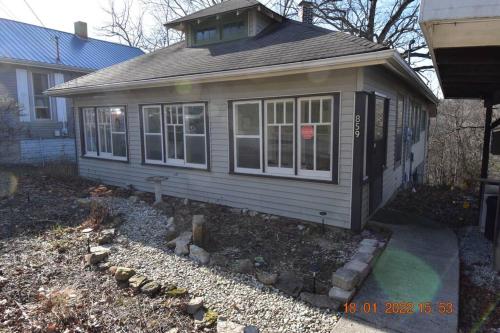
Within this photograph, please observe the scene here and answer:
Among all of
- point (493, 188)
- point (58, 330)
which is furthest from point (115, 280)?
point (493, 188)

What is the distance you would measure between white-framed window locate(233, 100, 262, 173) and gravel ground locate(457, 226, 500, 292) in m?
3.63

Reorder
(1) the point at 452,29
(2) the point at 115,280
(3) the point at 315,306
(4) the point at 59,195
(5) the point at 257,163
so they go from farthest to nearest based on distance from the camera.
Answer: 1. (4) the point at 59,195
2. (5) the point at 257,163
3. (2) the point at 115,280
4. (3) the point at 315,306
5. (1) the point at 452,29

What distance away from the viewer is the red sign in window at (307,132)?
19.1 feet

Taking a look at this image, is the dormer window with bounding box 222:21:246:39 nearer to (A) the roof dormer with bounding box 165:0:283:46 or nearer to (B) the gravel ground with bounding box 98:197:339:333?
(A) the roof dormer with bounding box 165:0:283:46

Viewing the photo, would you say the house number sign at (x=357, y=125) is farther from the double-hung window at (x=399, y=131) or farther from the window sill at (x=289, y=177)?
the double-hung window at (x=399, y=131)

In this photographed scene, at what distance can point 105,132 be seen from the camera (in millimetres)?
9406

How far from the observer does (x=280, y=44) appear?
689cm

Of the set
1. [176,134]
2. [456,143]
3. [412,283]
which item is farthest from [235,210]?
[456,143]

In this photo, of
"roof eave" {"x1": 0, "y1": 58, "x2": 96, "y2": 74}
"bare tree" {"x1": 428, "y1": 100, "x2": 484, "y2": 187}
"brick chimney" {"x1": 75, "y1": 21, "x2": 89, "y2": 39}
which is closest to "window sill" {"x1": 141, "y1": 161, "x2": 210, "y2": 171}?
"roof eave" {"x1": 0, "y1": 58, "x2": 96, "y2": 74}

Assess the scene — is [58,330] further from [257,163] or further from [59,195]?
[59,195]

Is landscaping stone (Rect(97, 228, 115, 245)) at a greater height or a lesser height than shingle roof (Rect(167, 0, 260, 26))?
lesser

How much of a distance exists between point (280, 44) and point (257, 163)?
8.40 feet

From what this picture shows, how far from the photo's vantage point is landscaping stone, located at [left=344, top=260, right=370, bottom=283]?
392 centimetres

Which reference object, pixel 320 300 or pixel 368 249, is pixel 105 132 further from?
pixel 320 300
